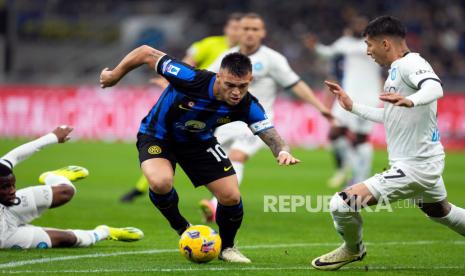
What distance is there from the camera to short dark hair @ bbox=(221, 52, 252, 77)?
7.66m

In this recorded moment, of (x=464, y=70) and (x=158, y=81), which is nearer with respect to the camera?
(x=158, y=81)

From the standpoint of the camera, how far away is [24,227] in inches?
340

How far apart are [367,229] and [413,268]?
3.08 metres

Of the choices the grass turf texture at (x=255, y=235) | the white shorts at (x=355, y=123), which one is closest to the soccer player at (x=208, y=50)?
the grass turf texture at (x=255, y=235)

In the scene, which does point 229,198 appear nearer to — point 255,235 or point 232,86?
point 232,86

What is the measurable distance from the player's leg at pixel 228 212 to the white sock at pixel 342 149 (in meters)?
9.14

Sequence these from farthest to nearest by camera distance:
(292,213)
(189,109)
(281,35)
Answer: (281,35) → (292,213) → (189,109)

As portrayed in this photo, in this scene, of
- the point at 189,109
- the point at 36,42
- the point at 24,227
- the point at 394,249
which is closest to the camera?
the point at 189,109

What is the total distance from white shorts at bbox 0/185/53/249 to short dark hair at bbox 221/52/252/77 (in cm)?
231

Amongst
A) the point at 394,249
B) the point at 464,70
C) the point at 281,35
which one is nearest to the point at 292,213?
the point at 394,249

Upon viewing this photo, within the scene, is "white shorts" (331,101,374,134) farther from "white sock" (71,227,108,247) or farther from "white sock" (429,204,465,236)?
"white sock" (429,204,465,236)

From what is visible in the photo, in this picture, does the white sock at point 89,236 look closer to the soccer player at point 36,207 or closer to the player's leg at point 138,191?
the soccer player at point 36,207

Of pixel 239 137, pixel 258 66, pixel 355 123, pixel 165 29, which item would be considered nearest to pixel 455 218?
pixel 239 137

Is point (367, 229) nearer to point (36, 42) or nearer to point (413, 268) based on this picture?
point (413, 268)
